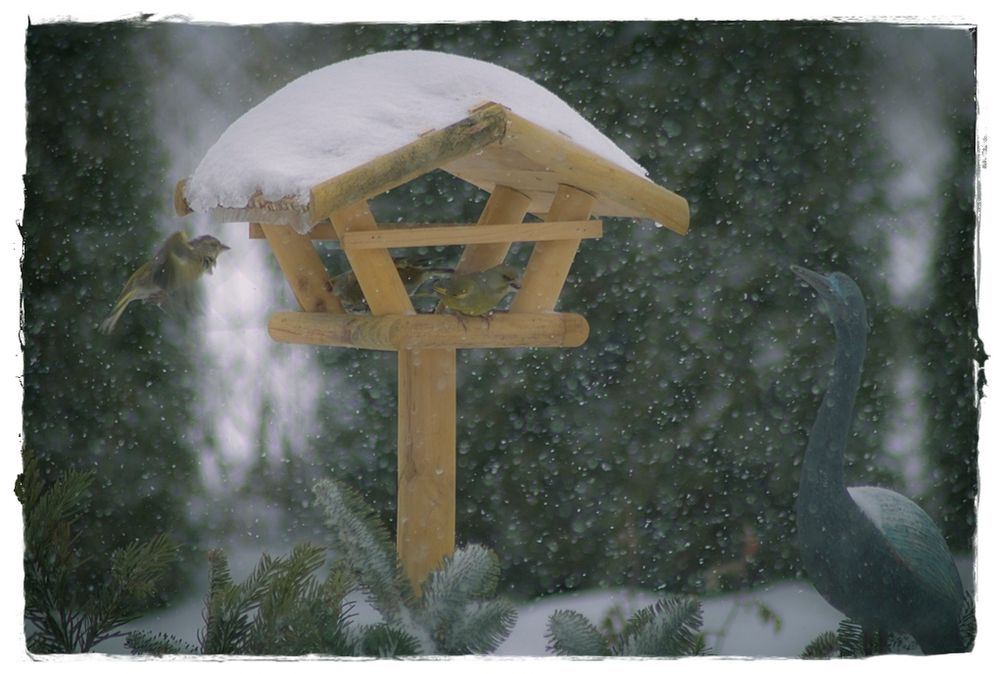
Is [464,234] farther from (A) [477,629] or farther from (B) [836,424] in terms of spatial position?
(B) [836,424]

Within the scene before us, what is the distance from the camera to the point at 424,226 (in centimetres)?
213

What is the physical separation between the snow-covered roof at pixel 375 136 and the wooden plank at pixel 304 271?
0.57ft

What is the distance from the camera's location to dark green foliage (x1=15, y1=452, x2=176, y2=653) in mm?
2312

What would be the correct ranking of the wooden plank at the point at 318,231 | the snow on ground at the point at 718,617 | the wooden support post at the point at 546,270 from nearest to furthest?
the wooden support post at the point at 546,270 → the wooden plank at the point at 318,231 → the snow on ground at the point at 718,617

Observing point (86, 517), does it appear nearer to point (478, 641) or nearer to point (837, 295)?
point (478, 641)

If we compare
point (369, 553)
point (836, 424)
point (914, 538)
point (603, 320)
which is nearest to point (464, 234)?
point (369, 553)

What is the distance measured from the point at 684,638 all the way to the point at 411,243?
0.94m

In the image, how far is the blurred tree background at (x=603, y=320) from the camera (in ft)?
9.91

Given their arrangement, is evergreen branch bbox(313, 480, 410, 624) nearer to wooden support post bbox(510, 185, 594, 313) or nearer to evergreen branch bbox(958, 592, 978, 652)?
wooden support post bbox(510, 185, 594, 313)

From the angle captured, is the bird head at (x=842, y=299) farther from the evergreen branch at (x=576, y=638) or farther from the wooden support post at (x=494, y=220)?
the evergreen branch at (x=576, y=638)

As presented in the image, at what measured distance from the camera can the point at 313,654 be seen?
213cm

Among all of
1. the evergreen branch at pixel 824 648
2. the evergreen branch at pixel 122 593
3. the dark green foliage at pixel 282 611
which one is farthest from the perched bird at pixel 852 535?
the evergreen branch at pixel 122 593

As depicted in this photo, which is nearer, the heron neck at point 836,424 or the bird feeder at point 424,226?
the bird feeder at point 424,226

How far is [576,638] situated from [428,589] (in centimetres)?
32
